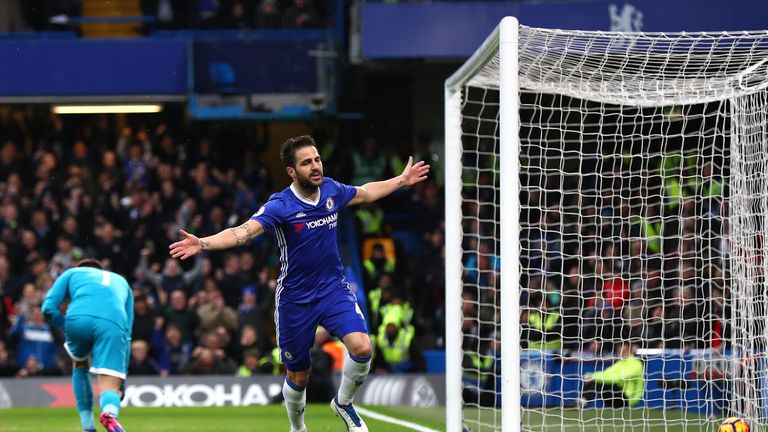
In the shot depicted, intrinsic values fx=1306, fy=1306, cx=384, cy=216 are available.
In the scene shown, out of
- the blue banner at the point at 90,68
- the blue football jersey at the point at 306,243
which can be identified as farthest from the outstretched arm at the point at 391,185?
the blue banner at the point at 90,68

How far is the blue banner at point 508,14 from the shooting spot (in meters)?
18.7

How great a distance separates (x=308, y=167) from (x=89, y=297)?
105 inches

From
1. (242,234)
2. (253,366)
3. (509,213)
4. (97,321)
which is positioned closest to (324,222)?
(242,234)

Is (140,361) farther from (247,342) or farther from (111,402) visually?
(111,402)

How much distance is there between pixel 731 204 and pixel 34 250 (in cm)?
1159

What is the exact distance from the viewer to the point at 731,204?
460 inches

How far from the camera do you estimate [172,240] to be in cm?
2011

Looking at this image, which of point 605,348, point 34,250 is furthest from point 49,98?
point 605,348

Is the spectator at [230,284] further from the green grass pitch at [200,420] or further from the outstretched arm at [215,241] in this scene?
the outstretched arm at [215,241]

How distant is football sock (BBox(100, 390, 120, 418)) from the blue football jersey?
1888 mm

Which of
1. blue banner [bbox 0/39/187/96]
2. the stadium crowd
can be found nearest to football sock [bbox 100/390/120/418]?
the stadium crowd

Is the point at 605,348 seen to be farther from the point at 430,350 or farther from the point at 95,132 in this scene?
the point at 95,132

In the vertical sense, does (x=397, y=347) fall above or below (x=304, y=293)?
below

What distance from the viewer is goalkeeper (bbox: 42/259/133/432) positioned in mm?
10602
